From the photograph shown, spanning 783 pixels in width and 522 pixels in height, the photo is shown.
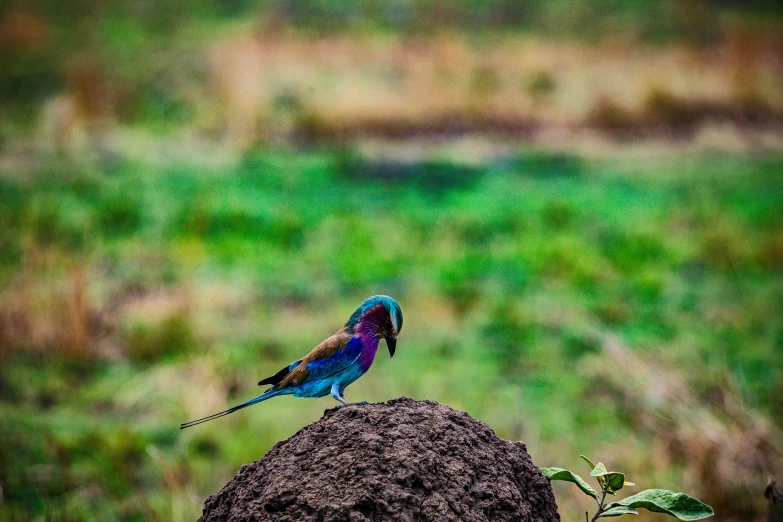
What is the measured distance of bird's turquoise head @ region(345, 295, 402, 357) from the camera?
249cm

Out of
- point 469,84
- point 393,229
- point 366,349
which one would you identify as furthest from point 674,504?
point 469,84

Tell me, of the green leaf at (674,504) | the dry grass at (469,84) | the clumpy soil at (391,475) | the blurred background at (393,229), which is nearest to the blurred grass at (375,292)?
the blurred background at (393,229)

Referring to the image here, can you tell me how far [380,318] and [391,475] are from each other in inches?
24.3

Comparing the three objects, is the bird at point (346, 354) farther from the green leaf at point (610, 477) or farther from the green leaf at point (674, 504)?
the green leaf at point (674, 504)

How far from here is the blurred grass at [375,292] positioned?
208 inches

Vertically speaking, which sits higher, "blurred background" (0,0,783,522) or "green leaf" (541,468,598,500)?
"green leaf" (541,468,598,500)

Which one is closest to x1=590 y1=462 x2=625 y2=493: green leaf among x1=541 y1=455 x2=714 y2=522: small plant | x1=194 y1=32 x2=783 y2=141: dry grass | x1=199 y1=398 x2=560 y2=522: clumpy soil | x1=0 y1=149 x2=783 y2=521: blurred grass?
x1=541 y1=455 x2=714 y2=522: small plant

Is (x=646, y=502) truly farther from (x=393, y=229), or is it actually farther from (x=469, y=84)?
(x=469, y=84)

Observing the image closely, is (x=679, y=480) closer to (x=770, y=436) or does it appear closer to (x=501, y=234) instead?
(x=770, y=436)

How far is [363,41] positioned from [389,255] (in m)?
7.13

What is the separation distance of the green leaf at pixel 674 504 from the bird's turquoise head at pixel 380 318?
2.52ft

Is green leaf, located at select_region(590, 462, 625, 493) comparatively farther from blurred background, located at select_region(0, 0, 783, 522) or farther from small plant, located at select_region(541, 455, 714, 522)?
blurred background, located at select_region(0, 0, 783, 522)

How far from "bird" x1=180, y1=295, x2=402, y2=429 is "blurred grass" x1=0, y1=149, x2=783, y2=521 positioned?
1.45 metres

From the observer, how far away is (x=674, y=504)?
2.08 m
